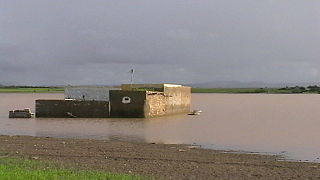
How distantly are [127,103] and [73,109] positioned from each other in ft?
14.2

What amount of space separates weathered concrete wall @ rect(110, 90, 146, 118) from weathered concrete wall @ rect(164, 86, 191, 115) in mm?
5482

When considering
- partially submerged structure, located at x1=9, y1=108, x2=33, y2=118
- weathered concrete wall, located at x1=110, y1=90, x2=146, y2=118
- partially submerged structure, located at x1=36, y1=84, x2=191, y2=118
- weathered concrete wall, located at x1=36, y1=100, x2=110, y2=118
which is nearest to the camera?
weathered concrete wall, located at x1=110, y1=90, x2=146, y2=118

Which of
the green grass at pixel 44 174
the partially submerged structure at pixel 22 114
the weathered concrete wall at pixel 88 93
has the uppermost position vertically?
the weathered concrete wall at pixel 88 93

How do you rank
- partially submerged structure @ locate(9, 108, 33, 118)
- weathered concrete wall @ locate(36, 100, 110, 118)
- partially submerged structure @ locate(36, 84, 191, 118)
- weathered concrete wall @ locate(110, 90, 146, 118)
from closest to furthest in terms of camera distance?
weathered concrete wall @ locate(110, 90, 146, 118)
partially submerged structure @ locate(36, 84, 191, 118)
weathered concrete wall @ locate(36, 100, 110, 118)
partially submerged structure @ locate(9, 108, 33, 118)

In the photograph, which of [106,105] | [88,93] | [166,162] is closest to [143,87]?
[88,93]

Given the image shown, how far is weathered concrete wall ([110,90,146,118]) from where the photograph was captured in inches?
1655

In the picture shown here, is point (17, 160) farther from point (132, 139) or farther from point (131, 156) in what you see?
point (132, 139)

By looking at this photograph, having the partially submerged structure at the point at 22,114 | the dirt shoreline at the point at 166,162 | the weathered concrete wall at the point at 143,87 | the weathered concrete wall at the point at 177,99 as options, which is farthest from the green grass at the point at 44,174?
the weathered concrete wall at the point at 143,87

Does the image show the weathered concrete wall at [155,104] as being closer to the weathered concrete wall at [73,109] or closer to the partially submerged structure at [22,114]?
Answer: the weathered concrete wall at [73,109]

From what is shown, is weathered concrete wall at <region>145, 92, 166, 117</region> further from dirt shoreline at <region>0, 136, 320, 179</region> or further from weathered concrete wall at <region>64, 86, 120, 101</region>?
dirt shoreline at <region>0, 136, 320, 179</region>

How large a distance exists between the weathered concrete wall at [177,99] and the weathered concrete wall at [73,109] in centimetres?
677

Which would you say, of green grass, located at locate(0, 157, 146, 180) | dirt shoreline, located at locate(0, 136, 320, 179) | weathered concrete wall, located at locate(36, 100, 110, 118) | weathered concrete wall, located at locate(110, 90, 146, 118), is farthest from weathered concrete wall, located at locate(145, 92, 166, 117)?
green grass, located at locate(0, 157, 146, 180)

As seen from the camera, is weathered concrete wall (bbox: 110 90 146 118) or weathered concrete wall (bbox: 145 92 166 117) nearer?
weathered concrete wall (bbox: 110 90 146 118)

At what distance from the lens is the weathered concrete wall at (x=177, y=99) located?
4878 centimetres
